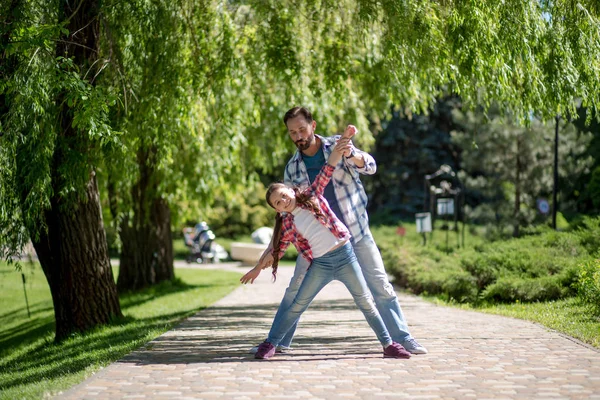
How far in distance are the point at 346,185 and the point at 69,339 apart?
5.44 m

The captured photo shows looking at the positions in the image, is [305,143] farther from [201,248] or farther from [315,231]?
[201,248]

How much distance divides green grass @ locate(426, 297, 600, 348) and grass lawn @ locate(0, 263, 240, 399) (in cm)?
436

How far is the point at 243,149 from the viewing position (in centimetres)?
1845

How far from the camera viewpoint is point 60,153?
9500 mm

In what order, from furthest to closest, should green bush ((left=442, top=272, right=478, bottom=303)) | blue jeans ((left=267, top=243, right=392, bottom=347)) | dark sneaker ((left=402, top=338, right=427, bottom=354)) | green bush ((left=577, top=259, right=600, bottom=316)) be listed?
1. green bush ((left=442, top=272, right=478, bottom=303))
2. green bush ((left=577, top=259, right=600, bottom=316))
3. dark sneaker ((left=402, top=338, right=427, bottom=354))
4. blue jeans ((left=267, top=243, right=392, bottom=347))

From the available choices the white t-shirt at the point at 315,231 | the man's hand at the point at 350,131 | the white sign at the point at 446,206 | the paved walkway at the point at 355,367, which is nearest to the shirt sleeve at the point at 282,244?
the white t-shirt at the point at 315,231

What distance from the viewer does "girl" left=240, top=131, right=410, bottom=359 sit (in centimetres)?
649

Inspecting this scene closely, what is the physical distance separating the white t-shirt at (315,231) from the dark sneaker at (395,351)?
99 cm

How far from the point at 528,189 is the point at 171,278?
641 inches

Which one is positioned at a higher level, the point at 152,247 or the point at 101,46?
Answer: the point at 101,46

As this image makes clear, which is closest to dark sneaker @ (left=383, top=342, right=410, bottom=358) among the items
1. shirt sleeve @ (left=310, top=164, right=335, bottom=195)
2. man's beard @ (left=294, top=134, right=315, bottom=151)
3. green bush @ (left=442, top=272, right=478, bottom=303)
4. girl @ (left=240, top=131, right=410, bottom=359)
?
girl @ (left=240, top=131, right=410, bottom=359)

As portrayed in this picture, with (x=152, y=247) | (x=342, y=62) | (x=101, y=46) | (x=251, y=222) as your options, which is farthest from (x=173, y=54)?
(x=251, y=222)

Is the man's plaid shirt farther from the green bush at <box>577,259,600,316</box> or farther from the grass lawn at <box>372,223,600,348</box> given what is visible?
the green bush at <box>577,259,600,316</box>

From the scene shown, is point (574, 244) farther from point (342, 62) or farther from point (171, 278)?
point (171, 278)
